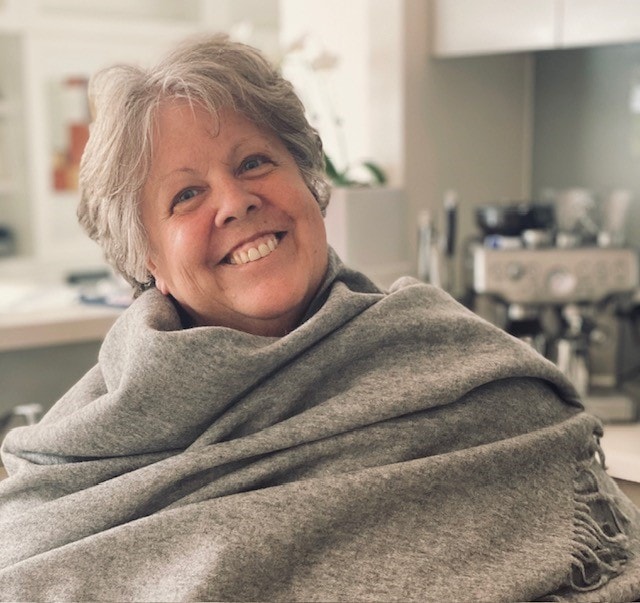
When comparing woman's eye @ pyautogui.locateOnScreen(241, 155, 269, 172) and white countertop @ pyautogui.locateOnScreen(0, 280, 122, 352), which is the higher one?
woman's eye @ pyautogui.locateOnScreen(241, 155, 269, 172)

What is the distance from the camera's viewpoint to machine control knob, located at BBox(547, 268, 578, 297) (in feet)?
7.19

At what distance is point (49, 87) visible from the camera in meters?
4.47

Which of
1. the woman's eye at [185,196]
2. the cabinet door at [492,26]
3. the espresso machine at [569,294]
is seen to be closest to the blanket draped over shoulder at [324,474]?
the woman's eye at [185,196]

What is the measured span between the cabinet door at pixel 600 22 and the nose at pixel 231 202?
4.03 ft

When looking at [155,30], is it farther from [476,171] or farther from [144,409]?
[144,409]

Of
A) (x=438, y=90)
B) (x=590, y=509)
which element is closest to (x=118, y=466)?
(x=590, y=509)

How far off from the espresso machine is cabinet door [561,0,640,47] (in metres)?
0.39

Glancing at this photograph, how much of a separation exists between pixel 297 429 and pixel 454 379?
19 cm

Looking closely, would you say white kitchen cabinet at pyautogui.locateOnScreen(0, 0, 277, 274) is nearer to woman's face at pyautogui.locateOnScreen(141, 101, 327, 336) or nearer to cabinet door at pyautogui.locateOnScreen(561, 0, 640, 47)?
cabinet door at pyautogui.locateOnScreen(561, 0, 640, 47)

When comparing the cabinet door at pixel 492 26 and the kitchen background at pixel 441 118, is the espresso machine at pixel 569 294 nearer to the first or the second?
the kitchen background at pixel 441 118

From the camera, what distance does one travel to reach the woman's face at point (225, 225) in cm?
119

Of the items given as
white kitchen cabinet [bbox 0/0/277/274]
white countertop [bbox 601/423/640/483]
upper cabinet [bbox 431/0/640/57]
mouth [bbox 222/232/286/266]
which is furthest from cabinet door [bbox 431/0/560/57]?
white kitchen cabinet [bbox 0/0/277/274]

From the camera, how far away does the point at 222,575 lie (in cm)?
98

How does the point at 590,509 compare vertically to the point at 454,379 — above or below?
below
